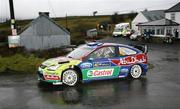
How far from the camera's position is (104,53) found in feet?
45.2

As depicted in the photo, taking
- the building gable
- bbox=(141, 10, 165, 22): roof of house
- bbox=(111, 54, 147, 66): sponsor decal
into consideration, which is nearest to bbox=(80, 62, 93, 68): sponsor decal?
bbox=(111, 54, 147, 66): sponsor decal

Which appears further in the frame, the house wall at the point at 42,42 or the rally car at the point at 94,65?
the house wall at the point at 42,42

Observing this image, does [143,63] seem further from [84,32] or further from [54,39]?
[84,32]

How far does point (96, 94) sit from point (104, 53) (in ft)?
9.13

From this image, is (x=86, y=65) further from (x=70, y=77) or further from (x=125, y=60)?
(x=125, y=60)

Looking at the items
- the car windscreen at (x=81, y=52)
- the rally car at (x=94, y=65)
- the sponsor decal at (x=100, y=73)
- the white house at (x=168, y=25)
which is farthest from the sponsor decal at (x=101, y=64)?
the white house at (x=168, y=25)

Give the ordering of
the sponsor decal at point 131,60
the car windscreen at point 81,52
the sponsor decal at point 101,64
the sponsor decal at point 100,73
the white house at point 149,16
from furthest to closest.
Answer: the white house at point 149,16, the sponsor decal at point 131,60, the car windscreen at point 81,52, the sponsor decal at point 101,64, the sponsor decal at point 100,73

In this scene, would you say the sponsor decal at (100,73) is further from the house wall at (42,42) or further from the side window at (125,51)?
the house wall at (42,42)

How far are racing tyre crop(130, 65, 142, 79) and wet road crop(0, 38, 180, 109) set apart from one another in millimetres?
274

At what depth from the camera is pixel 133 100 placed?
1036 cm

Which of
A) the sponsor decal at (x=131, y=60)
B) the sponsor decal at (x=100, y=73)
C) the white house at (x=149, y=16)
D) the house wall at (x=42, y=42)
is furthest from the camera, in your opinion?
the white house at (x=149, y=16)

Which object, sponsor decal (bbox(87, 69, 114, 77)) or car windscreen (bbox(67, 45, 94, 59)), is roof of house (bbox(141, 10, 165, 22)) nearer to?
car windscreen (bbox(67, 45, 94, 59))

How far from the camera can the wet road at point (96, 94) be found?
32.3ft

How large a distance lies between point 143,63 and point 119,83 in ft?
6.04
